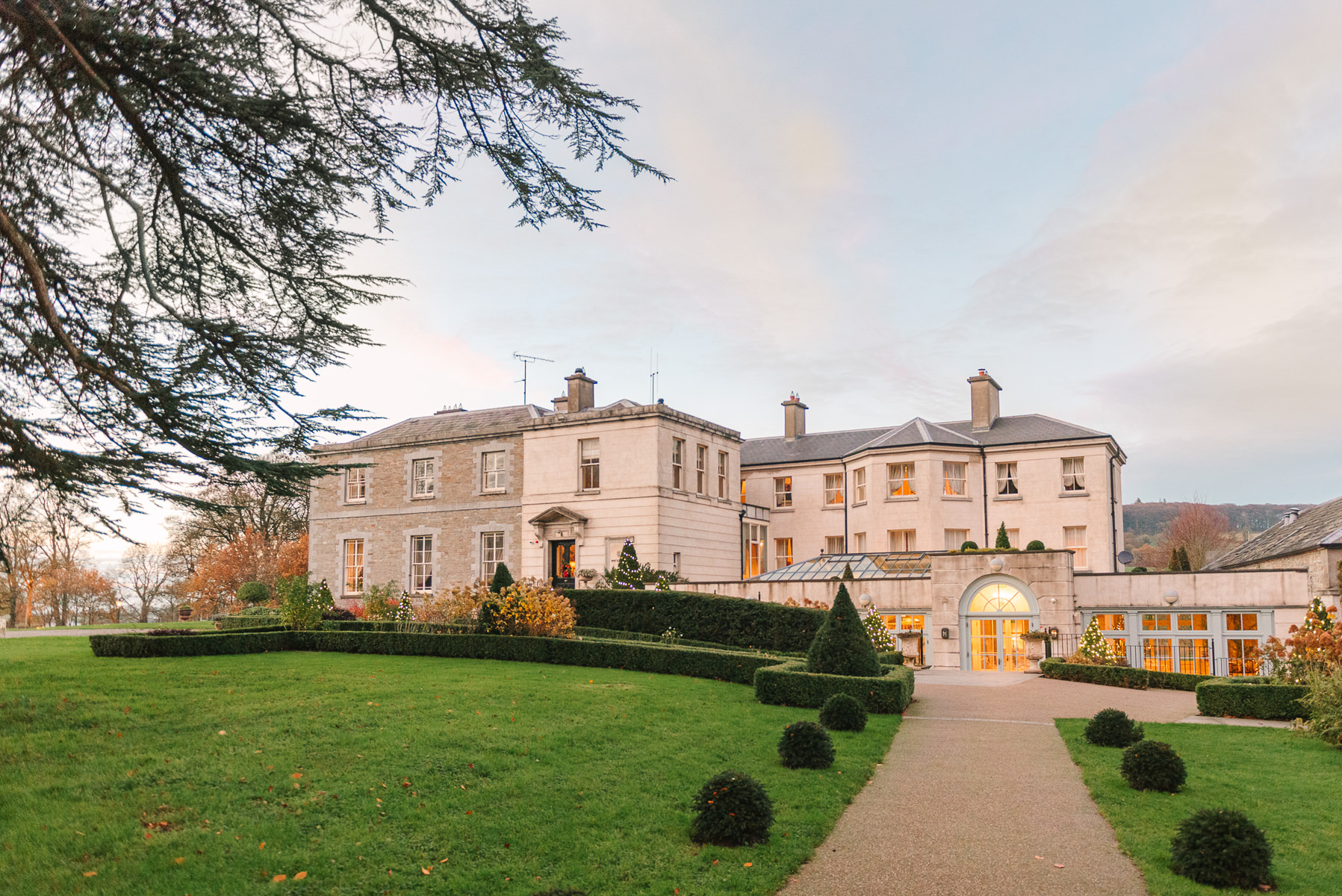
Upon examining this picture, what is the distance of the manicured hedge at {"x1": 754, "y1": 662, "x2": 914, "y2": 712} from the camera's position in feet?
49.7

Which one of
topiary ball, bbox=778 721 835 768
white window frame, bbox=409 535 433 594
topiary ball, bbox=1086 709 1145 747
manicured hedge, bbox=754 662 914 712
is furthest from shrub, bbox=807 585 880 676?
white window frame, bbox=409 535 433 594

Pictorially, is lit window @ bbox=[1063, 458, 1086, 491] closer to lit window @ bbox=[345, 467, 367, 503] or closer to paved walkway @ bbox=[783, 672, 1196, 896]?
paved walkway @ bbox=[783, 672, 1196, 896]

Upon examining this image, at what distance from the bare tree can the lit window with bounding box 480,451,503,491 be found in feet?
88.9

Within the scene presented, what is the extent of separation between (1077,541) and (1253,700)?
1788cm

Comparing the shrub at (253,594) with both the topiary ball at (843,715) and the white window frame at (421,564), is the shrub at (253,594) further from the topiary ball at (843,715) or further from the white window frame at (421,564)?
the topiary ball at (843,715)

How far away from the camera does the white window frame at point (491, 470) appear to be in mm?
32750

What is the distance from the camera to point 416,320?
1155 centimetres

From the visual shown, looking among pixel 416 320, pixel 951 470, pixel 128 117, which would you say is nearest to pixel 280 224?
pixel 128 117

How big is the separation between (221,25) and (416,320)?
4225 millimetres

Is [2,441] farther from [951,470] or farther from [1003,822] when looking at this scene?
[951,470]

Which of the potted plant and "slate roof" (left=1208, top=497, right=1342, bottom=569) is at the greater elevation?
"slate roof" (left=1208, top=497, right=1342, bottom=569)

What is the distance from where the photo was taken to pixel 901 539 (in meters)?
33.8

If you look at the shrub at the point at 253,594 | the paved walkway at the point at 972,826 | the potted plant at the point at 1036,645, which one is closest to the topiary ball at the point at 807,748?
the paved walkway at the point at 972,826

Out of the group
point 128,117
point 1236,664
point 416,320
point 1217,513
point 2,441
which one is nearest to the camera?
point 2,441
